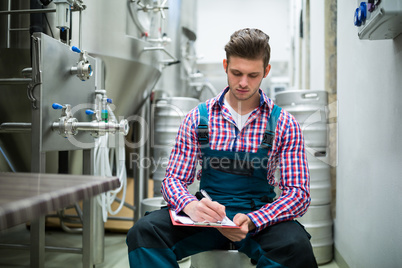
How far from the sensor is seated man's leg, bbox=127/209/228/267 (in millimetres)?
973

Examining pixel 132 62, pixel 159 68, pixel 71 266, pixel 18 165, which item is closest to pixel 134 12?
pixel 132 62

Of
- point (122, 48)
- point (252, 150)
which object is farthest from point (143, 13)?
point (252, 150)

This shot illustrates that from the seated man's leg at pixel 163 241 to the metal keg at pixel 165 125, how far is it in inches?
50.3

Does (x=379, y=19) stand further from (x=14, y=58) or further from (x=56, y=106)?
(x=14, y=58)

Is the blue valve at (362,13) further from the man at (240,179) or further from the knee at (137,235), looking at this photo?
the knee at (137,235)

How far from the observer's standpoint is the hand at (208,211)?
0.97 meters

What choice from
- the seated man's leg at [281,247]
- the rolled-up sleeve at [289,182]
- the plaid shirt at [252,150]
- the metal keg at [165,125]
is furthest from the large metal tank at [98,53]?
the seated man's leg at [281,247]

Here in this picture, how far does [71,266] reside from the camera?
1.85 meters

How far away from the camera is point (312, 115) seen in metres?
1.95

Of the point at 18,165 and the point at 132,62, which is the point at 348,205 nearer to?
the point at 132,62

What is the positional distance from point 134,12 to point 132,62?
31 centimetres

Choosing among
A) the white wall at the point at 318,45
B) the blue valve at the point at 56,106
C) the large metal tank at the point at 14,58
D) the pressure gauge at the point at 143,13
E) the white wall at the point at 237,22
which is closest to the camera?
the blue valve at the point at 56,106

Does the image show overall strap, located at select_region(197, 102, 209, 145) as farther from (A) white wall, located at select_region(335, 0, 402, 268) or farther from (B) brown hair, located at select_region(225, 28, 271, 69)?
(A) white wall, located at select_region(335, 0, 402, 268)

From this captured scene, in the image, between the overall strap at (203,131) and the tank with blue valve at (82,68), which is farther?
the tank with blue valve at (82,68)
